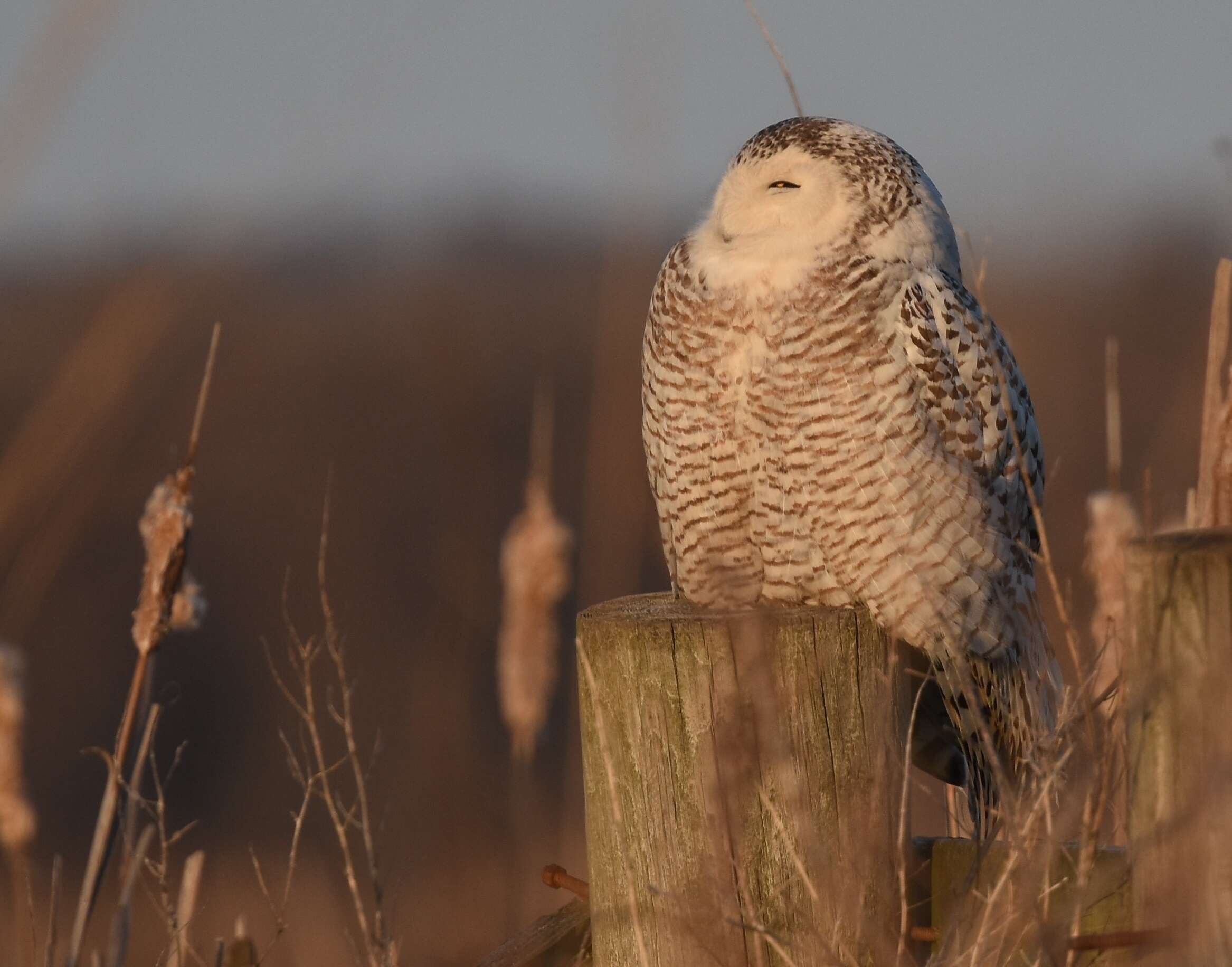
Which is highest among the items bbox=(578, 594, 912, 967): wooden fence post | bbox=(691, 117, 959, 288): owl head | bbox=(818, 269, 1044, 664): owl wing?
bbox=(691, 117, 959, 288): owl head

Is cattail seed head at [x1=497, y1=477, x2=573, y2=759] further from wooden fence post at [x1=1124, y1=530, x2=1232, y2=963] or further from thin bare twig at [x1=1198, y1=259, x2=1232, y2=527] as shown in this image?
wooden fence post at [x1=1124, y1=530, x2=1232, y2=963]

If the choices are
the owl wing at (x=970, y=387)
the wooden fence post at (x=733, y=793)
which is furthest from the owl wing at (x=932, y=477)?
the wooden fence post at (x=733, y=793)

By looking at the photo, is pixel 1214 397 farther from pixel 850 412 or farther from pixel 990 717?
pixel 990 717

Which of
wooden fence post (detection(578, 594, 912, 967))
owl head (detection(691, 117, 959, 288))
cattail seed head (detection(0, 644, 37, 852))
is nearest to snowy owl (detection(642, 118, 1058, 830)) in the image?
owl head (detection(691, 117, 959, 288))

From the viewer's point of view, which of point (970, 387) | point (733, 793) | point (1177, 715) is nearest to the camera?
point (1177, 715)

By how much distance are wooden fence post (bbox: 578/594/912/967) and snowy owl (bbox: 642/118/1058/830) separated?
674mm

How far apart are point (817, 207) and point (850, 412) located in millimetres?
372

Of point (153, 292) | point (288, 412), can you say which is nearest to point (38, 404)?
point (153, 292)

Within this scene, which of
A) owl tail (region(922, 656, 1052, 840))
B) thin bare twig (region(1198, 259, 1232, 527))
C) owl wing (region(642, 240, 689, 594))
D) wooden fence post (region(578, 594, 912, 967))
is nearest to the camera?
wooden fence post (region(578, 594, 912, 967))

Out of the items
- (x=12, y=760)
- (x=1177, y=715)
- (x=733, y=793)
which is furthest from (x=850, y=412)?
(x=12, y=760)

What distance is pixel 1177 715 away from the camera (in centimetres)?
141

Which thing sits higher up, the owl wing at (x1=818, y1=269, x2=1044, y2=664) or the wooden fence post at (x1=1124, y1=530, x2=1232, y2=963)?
the owl wing at (x1=818, y1=269, x2=1044, y2=664)

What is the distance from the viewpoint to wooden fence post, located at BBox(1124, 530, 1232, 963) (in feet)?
4.24

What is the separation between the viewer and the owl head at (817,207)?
2.65 m
